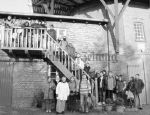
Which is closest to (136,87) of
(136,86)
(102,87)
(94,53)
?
(136,86)

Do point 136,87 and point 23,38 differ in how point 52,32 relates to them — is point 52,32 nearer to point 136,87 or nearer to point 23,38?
point 23,38

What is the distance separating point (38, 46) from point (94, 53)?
3.86m

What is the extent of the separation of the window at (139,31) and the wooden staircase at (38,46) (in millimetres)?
5572

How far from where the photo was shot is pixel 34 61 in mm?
11250

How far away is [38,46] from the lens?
1028 centimetres

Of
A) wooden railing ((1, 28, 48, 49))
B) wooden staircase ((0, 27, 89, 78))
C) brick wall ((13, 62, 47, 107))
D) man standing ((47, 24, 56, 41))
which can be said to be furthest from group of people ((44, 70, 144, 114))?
man standing ((47, 24, 56, 41))

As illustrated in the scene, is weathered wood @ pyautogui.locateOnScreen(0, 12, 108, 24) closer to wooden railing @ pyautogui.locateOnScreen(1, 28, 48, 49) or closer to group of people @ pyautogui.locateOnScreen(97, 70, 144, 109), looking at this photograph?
wooden railing @ pyautogui.locateOnScreen(1, 28, 48, 49)

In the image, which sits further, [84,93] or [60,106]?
[84,93]

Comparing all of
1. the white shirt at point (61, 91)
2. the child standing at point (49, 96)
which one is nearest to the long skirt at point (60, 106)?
the white shirt at point (61, 91)

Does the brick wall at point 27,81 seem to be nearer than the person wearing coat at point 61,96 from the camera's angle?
No

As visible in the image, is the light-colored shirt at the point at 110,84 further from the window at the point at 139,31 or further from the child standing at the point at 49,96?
the window at the point at 139,31

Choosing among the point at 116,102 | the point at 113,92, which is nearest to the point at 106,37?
the point at 113,92

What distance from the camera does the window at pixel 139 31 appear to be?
13.0 m

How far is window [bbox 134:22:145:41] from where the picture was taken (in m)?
13.0
